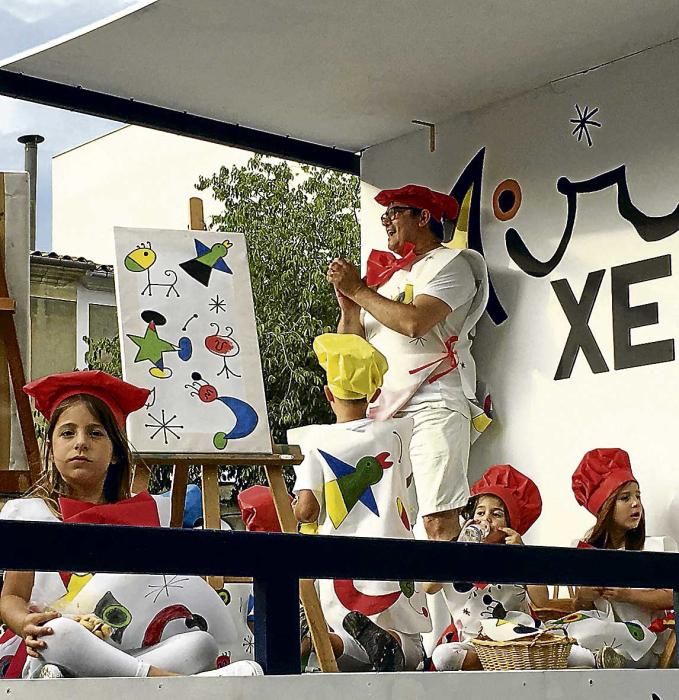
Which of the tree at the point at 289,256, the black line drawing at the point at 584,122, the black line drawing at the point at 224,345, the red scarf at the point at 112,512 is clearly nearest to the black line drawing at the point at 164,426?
the black line drawing at the point at 224,345

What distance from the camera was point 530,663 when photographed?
370cm

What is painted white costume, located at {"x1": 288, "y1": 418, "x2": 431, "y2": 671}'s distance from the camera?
4371 millimetres

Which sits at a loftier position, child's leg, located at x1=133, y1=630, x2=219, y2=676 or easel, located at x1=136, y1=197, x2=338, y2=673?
easel, located at x1=136, y1=197, x2=338, y2=673

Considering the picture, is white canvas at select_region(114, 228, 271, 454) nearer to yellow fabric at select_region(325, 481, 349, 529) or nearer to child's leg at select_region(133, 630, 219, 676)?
yellow fabric at select_region(325, 481, 349, 529)

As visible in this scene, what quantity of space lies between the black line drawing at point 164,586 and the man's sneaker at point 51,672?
37 cm

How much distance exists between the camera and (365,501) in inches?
180

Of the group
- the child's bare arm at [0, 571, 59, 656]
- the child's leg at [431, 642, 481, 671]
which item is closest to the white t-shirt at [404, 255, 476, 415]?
the child's leg at [431, 642, 481, 671]

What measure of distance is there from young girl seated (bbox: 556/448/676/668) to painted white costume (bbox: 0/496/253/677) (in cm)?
118

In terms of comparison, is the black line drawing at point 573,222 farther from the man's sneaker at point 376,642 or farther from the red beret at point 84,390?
the red beret at point 84,390

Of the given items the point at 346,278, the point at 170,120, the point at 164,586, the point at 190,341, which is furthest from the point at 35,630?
the point at 170,120

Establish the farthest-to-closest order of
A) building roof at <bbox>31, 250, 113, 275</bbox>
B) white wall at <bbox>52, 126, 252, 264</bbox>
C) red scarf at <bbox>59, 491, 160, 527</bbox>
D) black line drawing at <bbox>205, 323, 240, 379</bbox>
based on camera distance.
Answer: white wall at <bbox>52, 126, 252, 264</bbox> → building roof at <bbox>31, 250, 113, 275</bbox> → black line drawing at <bbox>205, 323, 240, 379</bbox> → red scarf at <bbox>59, 491, 160, 527</bbox>

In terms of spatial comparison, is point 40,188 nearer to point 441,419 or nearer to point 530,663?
point 441,419

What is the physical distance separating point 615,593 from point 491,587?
1.36 ft

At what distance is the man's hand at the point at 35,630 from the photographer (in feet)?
10.0
